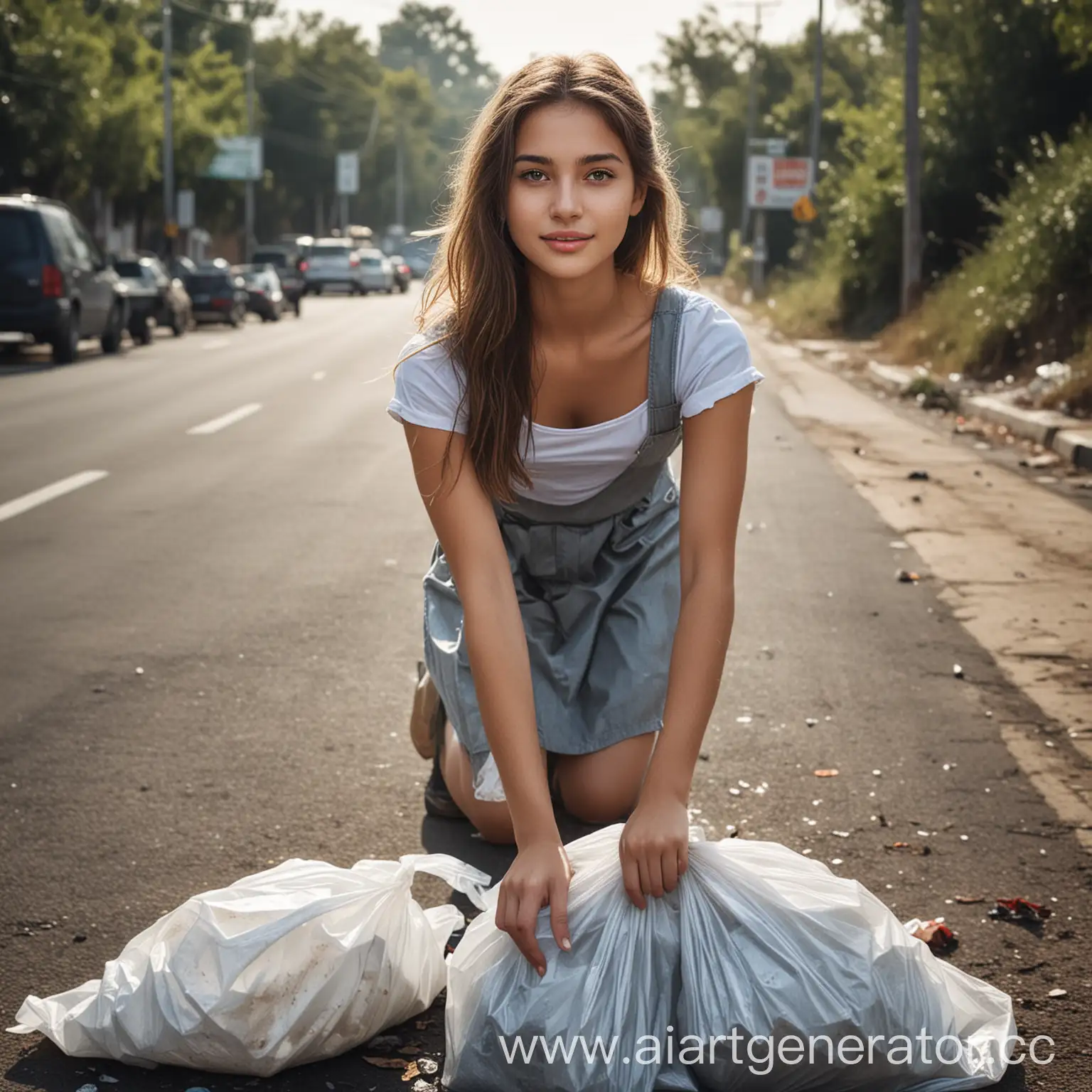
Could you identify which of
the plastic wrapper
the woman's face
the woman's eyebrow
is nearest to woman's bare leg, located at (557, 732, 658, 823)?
the plastic wrapper

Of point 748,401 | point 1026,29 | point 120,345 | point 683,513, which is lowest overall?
point 120,345

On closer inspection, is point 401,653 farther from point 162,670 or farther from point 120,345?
point 120,345

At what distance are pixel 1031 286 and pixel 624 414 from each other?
14.9m

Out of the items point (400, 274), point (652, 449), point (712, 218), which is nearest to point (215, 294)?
point (400, 274)

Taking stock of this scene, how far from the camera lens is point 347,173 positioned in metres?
91.4

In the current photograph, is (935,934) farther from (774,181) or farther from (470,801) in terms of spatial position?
(774,181)

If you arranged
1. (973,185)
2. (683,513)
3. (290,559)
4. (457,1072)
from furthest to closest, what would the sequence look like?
(973,185)
(290,559)
(683,513)
(457,1072)

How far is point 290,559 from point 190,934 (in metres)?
4.94

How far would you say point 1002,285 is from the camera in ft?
59.4

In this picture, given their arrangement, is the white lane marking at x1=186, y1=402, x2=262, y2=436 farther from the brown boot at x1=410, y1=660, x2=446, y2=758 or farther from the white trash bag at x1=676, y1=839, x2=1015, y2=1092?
the white trash bag at x1=676, y1=839, x2=1015, y2=1092

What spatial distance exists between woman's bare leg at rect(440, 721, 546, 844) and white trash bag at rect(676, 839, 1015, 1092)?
1.05 m

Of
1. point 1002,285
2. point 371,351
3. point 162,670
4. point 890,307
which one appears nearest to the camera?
point 162,670

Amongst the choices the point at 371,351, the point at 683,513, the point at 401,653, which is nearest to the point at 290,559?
the point at 401,653

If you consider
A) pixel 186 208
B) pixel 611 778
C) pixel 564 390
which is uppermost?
pixel 564 390
